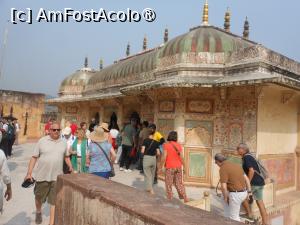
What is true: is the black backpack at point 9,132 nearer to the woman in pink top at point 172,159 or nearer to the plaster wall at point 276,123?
the woman in pink top at point 172,159

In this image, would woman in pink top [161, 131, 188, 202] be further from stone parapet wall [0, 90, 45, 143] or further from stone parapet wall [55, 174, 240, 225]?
stone parapet wall [0, 90, 45, 143]

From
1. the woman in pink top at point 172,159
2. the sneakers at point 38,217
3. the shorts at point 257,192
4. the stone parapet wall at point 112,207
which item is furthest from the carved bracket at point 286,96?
the sneakers at point 38,217

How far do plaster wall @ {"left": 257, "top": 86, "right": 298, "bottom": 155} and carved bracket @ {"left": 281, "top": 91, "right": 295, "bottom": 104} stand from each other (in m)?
0.04

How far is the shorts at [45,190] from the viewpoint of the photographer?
403cm

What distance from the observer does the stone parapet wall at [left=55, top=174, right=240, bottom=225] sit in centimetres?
203

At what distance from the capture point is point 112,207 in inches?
93.7

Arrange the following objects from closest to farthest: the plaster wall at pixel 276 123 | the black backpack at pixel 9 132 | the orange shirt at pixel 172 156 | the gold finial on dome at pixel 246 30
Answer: the orange shirt at pixel 172 156, the plaster wall at pixel 276 123, the black backpack at pixel 9 132, the gold finial on dome at pixel 246 30

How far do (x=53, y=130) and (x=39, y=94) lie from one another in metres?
19.1

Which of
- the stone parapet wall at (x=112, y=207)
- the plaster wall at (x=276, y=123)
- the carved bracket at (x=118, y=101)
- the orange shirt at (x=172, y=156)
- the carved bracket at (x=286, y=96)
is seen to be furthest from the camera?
the carved bracket at (x=118, y=101)

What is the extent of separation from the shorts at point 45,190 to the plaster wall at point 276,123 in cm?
487

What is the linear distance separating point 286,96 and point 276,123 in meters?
0.77

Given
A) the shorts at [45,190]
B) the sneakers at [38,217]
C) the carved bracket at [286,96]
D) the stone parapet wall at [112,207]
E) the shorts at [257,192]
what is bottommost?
the sneakers at [38,217]

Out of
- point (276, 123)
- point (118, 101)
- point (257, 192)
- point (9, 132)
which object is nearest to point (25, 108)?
point (9, 132)

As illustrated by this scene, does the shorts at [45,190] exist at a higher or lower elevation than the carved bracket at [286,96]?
lower
